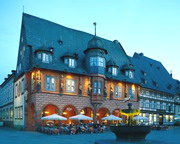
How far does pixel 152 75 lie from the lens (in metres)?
56.4

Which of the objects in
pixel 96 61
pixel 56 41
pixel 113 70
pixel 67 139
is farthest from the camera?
pixel 113 70

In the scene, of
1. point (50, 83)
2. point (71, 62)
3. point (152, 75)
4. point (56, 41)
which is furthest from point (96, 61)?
point (152, 75)

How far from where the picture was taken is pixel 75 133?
28.2 m

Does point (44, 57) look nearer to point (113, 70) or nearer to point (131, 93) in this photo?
point (113, 70)

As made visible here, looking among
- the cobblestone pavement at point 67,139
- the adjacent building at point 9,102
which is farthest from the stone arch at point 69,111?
the adjacent building at point 9,102

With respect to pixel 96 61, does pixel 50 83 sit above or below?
below

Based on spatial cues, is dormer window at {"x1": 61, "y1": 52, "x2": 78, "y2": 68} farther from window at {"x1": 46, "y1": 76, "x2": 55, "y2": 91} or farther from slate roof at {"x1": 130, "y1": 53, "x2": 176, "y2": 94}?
slate roof at {"x1": 130, "y1": 53, "x2": 176, "y2": 94}

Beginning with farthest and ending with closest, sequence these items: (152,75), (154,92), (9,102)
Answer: (152,75) < (154,92) < (9,102)

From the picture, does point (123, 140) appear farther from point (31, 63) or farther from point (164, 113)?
point (164, 113)

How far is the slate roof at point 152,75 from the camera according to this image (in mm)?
52225

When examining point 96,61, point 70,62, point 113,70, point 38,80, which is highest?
point 96,61

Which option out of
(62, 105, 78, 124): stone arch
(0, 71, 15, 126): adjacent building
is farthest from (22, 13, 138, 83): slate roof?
(0, 71, 15, 126): adjacent building

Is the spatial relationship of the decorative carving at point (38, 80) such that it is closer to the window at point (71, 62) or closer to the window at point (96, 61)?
the window at point (71, 62)

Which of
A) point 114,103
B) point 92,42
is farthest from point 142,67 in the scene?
point 92,42
